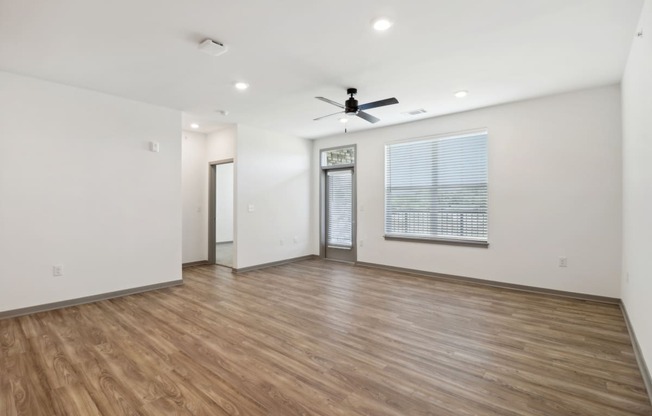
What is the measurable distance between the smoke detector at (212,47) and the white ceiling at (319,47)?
7cm

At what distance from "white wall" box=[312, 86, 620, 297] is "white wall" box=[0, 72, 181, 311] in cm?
462

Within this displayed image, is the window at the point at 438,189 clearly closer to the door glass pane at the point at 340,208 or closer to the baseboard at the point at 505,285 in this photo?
the baseboard at the point at 505,285

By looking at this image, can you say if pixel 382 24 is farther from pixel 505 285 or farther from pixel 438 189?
pixel 505 285

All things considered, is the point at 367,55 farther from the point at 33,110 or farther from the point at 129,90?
the point at 33,110

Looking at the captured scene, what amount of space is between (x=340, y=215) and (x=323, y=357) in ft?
15.3

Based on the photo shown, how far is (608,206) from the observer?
4055 mm

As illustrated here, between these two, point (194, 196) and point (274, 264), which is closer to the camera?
point (274, 264)

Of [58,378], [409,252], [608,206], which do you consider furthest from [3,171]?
[608,206]

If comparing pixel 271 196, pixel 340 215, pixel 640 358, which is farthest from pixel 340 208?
pixel 640 358

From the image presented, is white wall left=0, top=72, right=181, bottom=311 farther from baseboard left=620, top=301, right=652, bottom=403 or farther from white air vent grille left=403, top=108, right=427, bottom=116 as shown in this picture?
baseboard left=620, top=301, right=652, bottom=403

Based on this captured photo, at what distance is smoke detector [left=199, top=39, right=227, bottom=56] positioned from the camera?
2.88 m

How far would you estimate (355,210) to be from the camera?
6746mm

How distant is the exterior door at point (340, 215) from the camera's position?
22.7 ft

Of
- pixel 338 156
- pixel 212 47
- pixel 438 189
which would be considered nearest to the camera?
pixel 212 47
